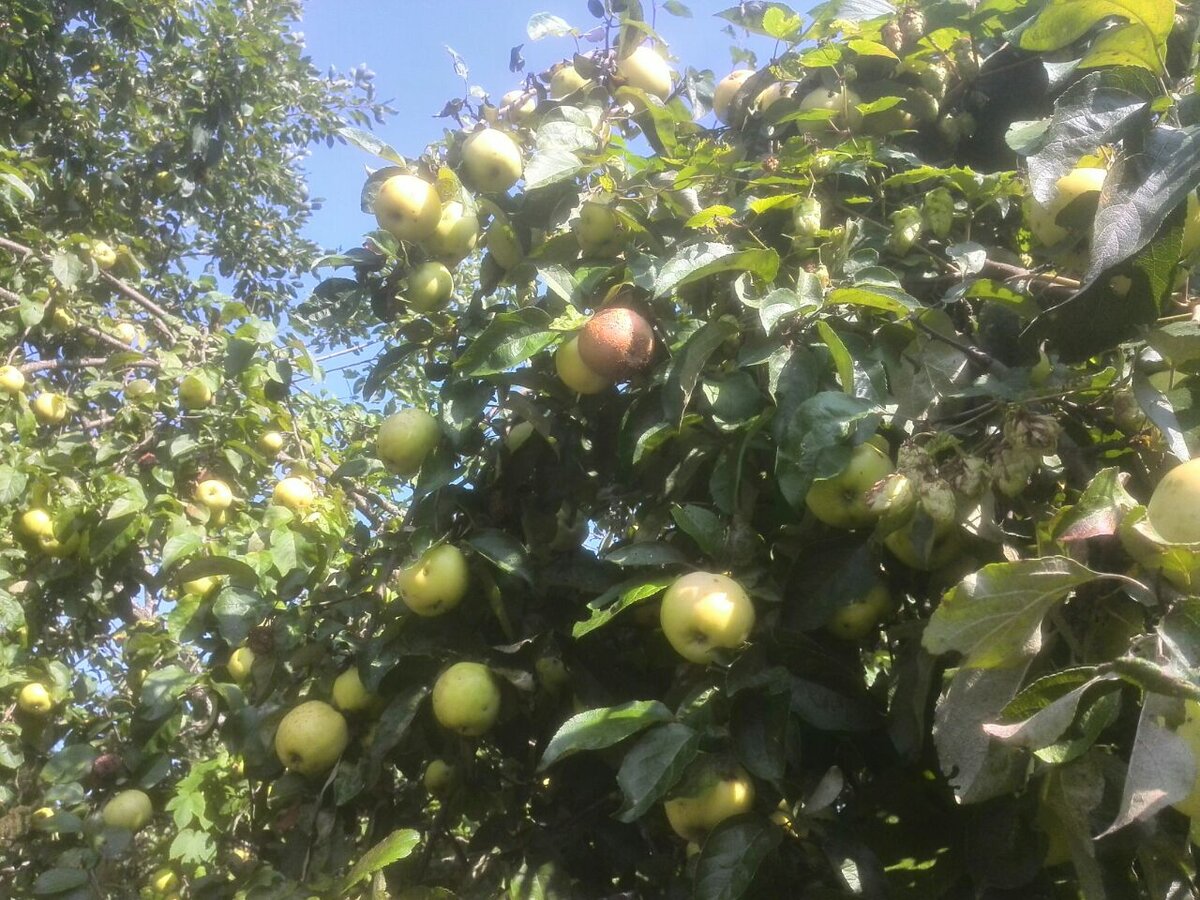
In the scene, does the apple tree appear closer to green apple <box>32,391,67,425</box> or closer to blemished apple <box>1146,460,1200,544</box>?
blemished apple <box>1146,460,1200,544</box>

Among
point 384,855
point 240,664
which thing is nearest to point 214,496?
point 240,664

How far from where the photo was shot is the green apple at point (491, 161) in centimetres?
180

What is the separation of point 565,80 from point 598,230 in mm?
609

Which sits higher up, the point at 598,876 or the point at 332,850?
the point at 332,850

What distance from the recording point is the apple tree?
3.36 feet

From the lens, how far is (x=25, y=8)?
3.76 metres

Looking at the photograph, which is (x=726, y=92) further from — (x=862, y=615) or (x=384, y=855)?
(x=384, y=855)

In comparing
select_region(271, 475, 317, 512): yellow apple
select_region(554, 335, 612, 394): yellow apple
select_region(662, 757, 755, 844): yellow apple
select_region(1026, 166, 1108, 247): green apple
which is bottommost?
select_region(662, 757, 755, 844): yellow apple

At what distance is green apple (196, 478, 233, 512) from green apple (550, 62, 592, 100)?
4.47 feet

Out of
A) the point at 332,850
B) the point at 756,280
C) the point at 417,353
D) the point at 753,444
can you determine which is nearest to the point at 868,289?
the point at 756,280

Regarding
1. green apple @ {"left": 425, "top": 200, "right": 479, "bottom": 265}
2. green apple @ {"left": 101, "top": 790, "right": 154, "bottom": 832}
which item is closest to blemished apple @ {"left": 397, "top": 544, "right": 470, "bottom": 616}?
green apple @ {"left": 425, "top": 200, "right": 479, "bottom": 265}

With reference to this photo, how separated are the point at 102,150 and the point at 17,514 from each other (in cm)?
240

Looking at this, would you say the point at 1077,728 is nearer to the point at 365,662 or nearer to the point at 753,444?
the point at 753,444

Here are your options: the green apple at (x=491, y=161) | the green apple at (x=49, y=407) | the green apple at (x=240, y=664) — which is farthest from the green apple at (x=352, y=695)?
the green apple at (x=49, y=407)
